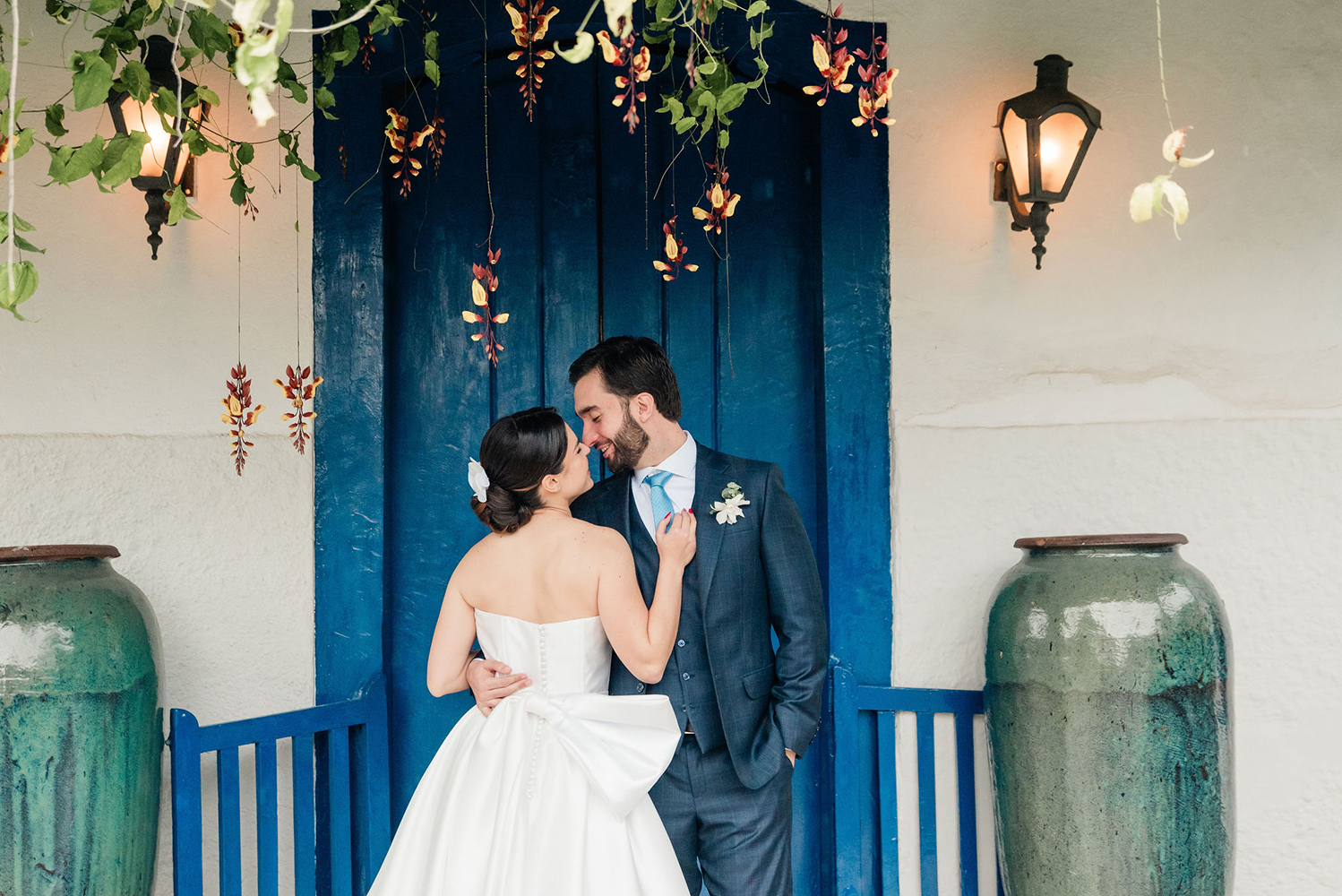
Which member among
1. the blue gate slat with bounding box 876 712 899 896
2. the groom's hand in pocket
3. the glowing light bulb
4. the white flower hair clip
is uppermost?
the glowing light bulb

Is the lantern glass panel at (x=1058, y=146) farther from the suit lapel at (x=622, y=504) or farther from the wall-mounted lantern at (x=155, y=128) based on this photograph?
the wall-mounted lantern at (x=155, y=128)

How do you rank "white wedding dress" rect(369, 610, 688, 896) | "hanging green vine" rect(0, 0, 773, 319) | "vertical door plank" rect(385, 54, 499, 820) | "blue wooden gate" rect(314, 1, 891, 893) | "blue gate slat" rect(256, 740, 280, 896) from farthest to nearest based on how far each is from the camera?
"vertical door plank" rect(385, 54, 499, 820) → "blue wooden gate" rect(314, 1, 891, 893) → "blue gate slat" rect(256, 740, 280, 896) → "white wedding dress" rect(369, 610, 688, 896) → "hanging green vine" rect(0, 0, 773, 319)

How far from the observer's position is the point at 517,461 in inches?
87.8

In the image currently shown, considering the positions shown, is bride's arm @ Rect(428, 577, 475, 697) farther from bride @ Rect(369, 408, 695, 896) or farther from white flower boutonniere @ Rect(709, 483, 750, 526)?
white flower boutonniere @ Rect(709, 483, 750, 526)

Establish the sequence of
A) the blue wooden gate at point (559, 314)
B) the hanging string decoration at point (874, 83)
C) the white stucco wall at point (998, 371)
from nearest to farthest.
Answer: the hanging string decoration at point (874, 83)
the white stucco wall at point (998, 371)
the blue wooden gate at point (559, 314)

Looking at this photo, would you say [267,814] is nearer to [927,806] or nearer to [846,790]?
[846,790]

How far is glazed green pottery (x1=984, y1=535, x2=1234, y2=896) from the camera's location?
2219 millimetres

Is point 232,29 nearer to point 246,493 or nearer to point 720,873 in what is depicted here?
point 246,493

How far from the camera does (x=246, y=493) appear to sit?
2.74m

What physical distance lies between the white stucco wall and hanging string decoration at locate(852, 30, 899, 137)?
66 millimetres

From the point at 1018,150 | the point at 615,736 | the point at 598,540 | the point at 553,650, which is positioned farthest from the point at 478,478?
the point at 1018,150

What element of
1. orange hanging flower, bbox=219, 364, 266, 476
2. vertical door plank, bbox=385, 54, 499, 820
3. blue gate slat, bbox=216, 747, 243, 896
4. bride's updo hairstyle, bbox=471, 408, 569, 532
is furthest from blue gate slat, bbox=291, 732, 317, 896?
bride's updo hairstyle, bbox=471, 408, 569, 532

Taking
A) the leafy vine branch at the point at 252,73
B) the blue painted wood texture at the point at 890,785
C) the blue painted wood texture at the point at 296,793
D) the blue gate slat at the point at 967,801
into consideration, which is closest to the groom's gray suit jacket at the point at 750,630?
the blue painted wood texture at the point at 890,785

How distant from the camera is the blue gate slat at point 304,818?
8.47 feet
